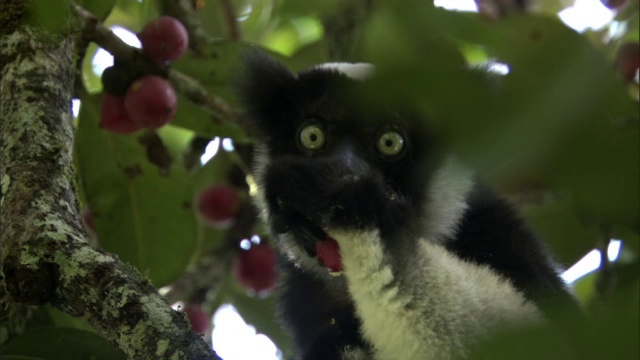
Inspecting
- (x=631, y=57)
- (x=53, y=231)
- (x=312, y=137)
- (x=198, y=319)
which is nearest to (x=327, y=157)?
(x=312, y=137)

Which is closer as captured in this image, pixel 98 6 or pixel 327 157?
pixel 327 157

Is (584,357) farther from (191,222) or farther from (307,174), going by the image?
(191,222)

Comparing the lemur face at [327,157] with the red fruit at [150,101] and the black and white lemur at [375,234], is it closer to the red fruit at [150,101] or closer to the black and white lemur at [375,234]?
the black and white lemur at [375,234]

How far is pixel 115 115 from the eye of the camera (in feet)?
9.66

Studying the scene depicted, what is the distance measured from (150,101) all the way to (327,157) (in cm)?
97

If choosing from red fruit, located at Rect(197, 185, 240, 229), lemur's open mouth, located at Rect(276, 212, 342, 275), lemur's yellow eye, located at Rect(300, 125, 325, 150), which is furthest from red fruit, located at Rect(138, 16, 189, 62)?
lemur's open mouth, located at Rect(276, 212, 342, 275)

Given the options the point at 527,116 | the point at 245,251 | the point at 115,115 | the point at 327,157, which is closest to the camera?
the point at 527,116

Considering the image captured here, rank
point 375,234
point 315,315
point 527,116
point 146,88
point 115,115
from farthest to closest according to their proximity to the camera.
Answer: point 115,115 → point 146,88 → point 315,315 → point 375,234 → point 527,116

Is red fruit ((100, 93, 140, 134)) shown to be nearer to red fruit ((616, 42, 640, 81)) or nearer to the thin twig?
the thin twig

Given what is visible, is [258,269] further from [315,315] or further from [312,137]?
[312,137]

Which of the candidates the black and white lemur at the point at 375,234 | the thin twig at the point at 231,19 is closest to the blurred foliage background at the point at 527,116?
the black and white lemur at the point at 375,234

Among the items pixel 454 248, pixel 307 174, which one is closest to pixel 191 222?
pixel 454 248

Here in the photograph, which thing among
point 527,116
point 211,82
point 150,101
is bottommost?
point 527,116

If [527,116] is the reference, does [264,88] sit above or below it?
above
